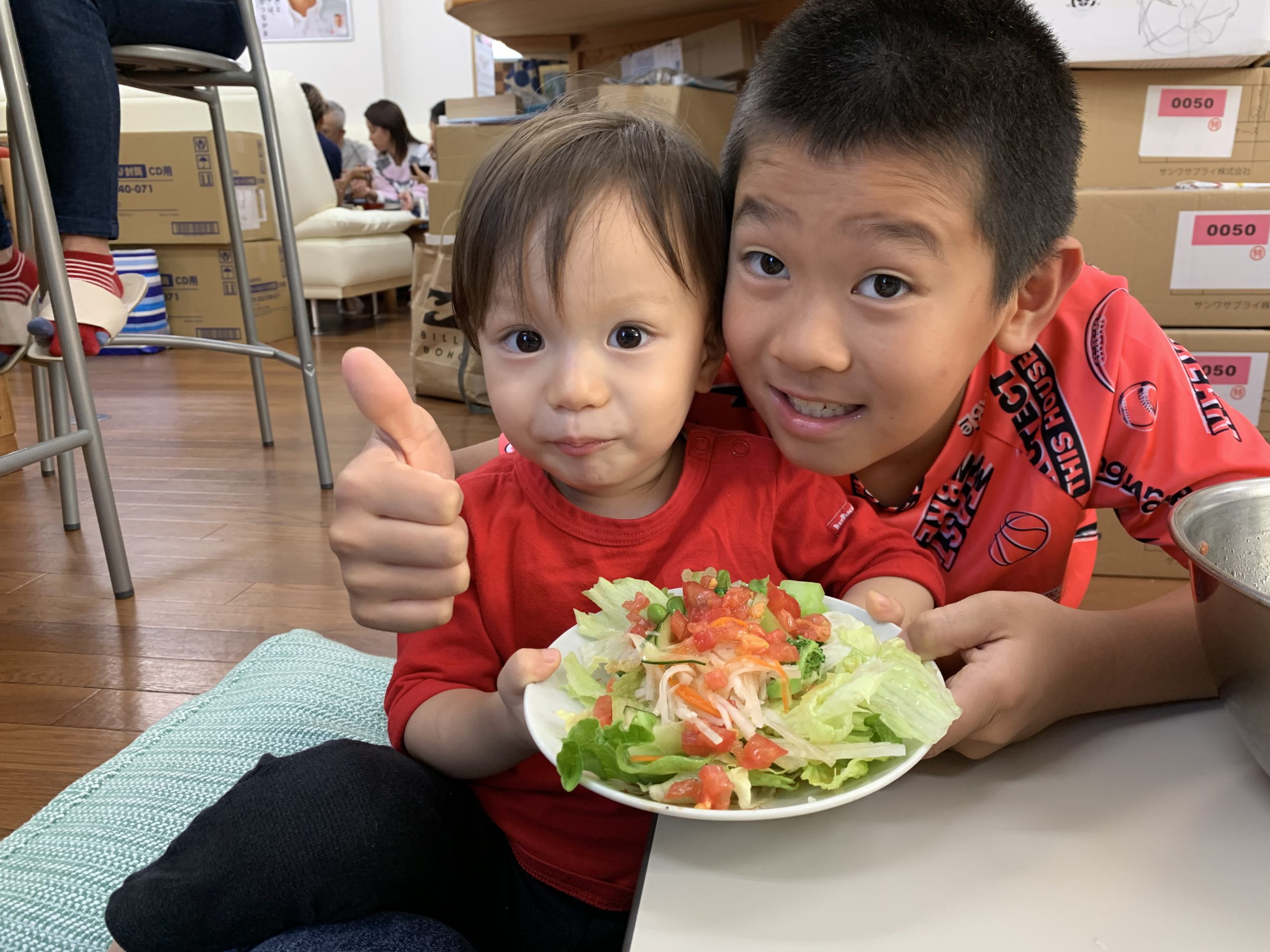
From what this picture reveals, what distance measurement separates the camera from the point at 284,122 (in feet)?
15.5

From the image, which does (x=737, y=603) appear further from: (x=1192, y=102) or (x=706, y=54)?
(x=706, y=54)

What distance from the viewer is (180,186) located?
4.18 metres

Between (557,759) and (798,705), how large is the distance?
14 cm

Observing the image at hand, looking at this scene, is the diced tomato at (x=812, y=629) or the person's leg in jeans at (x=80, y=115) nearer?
the diced tomato at (x=812, y=629)

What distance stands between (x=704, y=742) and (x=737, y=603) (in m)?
0.10

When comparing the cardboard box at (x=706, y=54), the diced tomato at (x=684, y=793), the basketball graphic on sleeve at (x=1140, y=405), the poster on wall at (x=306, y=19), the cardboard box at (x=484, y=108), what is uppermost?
the poster on wall at (x=306, y=19)

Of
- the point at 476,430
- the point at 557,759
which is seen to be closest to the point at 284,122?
the point at 476,430

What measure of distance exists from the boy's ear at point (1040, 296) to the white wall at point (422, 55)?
272 inches

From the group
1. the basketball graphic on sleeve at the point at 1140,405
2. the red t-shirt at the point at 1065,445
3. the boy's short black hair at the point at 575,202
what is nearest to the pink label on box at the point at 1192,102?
the red t-shirt at the point at 1065,445

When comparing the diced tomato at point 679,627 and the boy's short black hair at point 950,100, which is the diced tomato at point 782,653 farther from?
the boy's short black hair at point 950,100

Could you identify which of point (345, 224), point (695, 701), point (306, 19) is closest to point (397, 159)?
point (306, 19)

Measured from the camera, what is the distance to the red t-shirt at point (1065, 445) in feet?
2.75

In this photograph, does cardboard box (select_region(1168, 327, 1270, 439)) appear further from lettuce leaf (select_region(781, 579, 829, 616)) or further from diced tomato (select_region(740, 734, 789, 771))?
diced tomato (select_region(740, 734, 789, 771))

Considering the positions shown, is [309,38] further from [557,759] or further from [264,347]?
[557,759]
